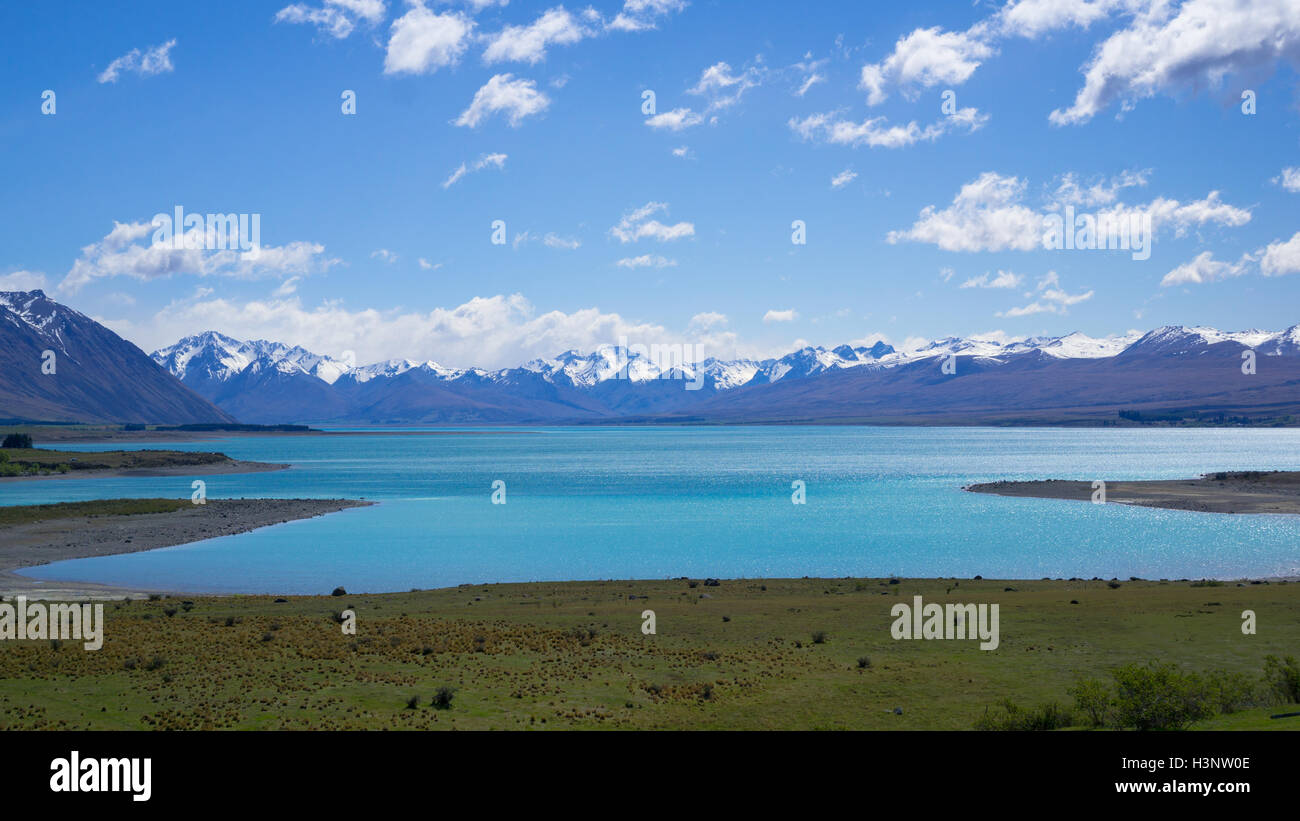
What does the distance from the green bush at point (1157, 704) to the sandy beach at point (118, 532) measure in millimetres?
47673

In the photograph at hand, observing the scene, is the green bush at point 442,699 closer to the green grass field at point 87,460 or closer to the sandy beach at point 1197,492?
the sandy beach at point 1197,492

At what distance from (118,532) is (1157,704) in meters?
81.4

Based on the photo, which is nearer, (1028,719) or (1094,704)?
(1028,719)

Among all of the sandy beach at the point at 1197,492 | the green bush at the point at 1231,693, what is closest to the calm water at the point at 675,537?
the sandy beach at the point at 1197,492

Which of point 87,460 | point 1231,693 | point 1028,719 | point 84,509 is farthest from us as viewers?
point 87,460

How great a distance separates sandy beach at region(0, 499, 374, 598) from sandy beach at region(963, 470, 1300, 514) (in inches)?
3308

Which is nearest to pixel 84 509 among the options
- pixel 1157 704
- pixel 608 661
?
pixel 608 661

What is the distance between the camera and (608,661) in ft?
98.8

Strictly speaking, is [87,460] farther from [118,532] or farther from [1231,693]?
[1231,693]

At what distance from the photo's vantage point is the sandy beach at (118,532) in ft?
167

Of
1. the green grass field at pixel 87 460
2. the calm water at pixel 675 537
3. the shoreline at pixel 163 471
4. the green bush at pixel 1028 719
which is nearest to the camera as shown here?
the green bush at pixel 1028 719

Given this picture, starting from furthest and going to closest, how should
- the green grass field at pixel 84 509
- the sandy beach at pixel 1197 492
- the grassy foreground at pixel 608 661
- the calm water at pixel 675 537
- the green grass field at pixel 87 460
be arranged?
the green grass field at pixel 87 460, the sandy beach at pixel 1197 492, the green grass field at pixel 84 509, the calm water at pixel 675 537, the grassy foreground at pixel 608 661
